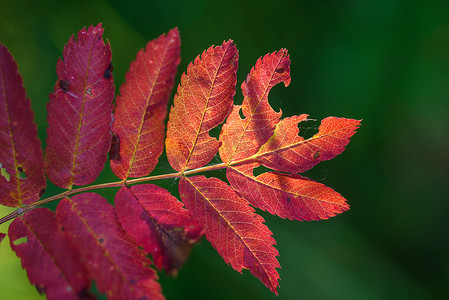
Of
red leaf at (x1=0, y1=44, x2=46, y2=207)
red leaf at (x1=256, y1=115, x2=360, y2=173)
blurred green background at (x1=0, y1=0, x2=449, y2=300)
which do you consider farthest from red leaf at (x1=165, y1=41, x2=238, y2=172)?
blurred green background at (x1=0, y1=0, x2=449, y2=300)

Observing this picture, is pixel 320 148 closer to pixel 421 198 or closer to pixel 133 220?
pixel 133 220

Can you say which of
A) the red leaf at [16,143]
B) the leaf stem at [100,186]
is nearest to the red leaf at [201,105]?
the leaf stem at [100,186]

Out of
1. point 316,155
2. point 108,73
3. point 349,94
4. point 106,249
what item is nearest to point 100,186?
point 106,249

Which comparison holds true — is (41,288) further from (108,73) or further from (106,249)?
(108,73)

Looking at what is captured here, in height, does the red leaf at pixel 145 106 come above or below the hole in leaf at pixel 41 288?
above

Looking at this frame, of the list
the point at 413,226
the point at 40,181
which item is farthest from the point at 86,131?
the point at 413,226

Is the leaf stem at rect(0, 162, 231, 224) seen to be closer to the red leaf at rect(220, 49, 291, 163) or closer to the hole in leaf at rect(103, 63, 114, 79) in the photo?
the red leaf at rect(220, 49, 291, 163)

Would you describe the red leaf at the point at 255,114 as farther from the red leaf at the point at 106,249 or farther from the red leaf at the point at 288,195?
the red leaf at the point at 106,249
